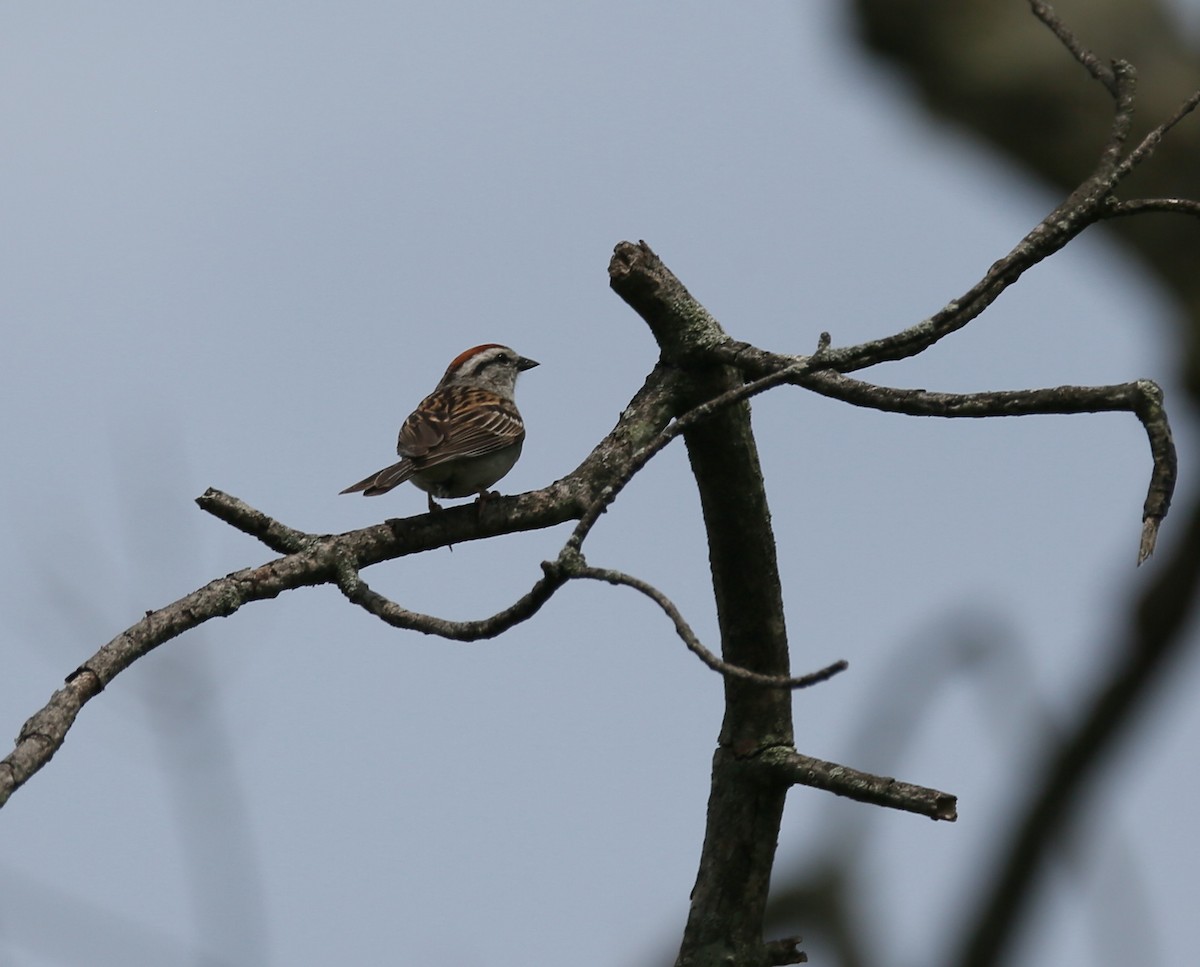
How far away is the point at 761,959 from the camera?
4.84 meters

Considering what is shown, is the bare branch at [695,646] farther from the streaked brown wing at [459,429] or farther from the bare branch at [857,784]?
the streaked brown wing at [459,429]

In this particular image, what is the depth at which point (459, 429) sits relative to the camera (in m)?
7.00

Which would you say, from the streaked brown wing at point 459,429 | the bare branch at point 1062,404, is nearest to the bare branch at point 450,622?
the bare branch at point 1062,404

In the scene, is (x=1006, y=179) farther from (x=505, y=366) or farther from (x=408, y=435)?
(x=408, y=435)

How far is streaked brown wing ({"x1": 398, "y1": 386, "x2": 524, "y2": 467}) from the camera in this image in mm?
6664

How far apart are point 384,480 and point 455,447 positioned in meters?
0.56

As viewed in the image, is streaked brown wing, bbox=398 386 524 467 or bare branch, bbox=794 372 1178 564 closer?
bare branch, bbox=794 372 1178 564

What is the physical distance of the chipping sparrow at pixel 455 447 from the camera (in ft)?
21.5

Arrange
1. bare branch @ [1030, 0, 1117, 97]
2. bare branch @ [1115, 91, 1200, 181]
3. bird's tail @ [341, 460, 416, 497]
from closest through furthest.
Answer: bare branch @ [1115, 91, 1200, 181]
bare branch @ [1030, 0, 1117, 97]
bird's tail @ [341, 460, 416, 497]

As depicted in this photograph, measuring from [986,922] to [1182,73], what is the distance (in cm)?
713

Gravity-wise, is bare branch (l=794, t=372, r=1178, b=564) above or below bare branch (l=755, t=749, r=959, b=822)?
above

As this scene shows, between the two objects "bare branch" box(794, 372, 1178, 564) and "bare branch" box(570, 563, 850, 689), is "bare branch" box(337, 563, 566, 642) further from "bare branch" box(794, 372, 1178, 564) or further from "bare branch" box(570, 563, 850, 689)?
"bare branch" box(794, 372, 1178, 564)

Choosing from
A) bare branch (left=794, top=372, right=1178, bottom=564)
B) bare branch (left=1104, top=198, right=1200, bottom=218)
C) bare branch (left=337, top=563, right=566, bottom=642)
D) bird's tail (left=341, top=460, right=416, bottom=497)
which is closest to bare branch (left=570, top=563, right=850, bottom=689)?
bare branch (left=337, top=563, right=566, bottom=642)

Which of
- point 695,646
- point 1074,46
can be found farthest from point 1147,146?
point 695,646
